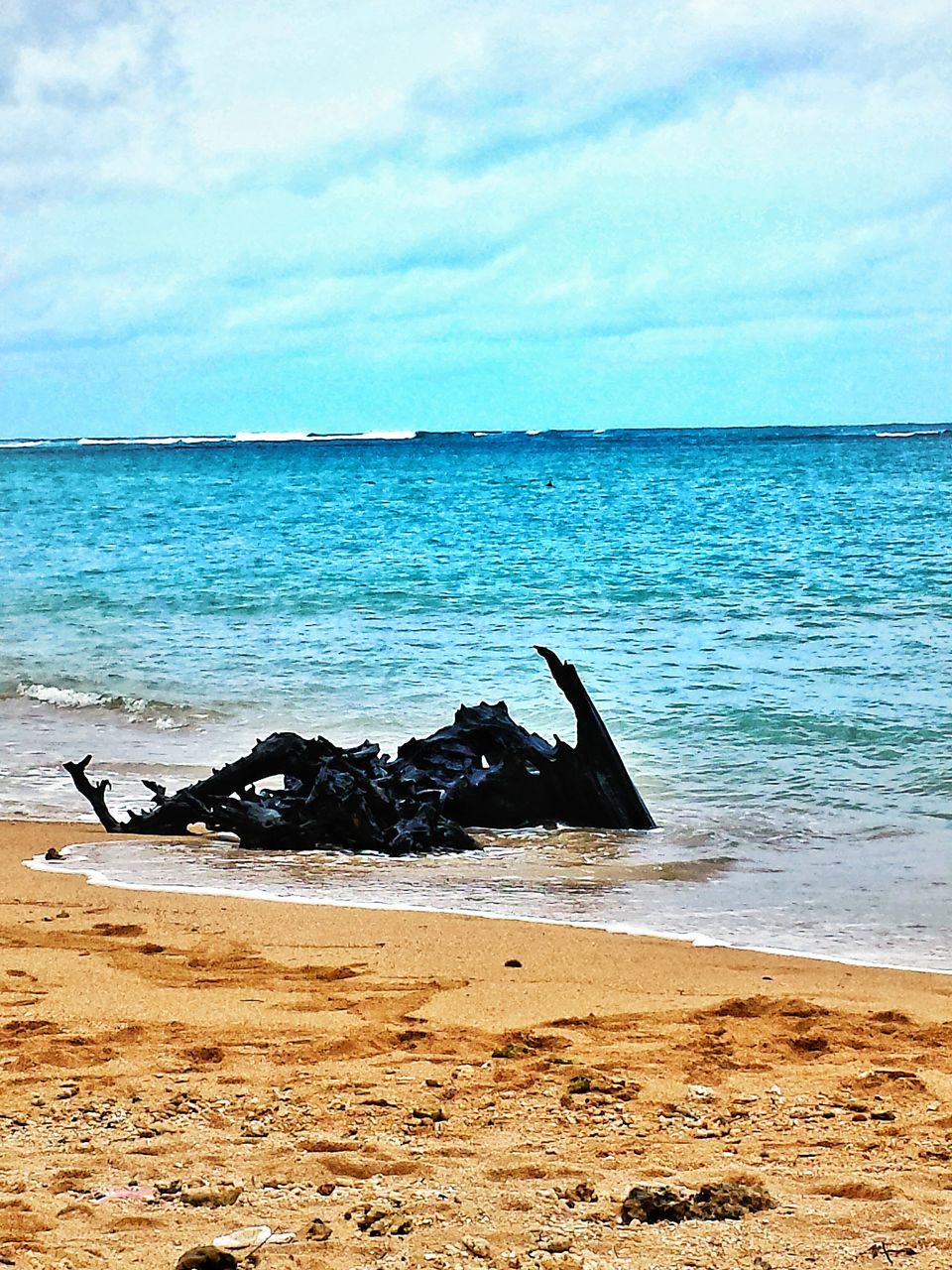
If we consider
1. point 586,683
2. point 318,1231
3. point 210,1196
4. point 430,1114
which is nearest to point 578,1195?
point 318,1231

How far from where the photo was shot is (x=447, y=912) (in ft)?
23.9

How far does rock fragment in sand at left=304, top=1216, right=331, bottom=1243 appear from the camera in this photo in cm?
325

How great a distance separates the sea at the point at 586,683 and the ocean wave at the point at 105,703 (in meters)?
0.05

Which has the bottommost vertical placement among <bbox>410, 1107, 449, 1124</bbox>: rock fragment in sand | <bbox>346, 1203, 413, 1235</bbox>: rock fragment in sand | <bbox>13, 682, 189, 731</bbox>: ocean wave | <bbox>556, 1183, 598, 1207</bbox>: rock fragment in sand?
<bbox>13, 682, 189, 731</bbox>: ocean wave

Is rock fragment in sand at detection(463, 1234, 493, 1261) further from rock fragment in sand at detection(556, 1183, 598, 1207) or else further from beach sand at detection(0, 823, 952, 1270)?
rock fragment in sand at detection(556, 1183, 598, 1207)

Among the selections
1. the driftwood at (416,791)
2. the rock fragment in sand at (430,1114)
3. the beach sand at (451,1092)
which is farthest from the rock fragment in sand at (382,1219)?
the driftwood at (416,791)

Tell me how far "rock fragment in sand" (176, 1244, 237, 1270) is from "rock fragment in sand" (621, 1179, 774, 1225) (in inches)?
34.7

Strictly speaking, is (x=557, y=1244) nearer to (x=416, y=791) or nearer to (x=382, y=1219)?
(x=382, y=1219)

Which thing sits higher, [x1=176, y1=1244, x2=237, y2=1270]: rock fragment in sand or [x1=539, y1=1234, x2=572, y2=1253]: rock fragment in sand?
[x1=176, y1=1244, x2=237, y2=1270]: rock fragment in sand

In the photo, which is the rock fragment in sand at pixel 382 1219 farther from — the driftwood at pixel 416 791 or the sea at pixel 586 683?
the driftwood at pixel 416 791

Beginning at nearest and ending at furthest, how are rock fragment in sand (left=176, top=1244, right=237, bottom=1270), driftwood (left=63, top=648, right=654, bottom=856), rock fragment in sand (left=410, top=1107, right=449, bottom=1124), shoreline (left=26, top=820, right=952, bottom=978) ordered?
rock fragment in sand (left=176, top=1244, right=237, bottom=1270) → rock fragment in sand (left=410, top=1107, right=449, bottom=1124) → shoreline (left=26, top=820, right=952, bottom=978) → driftwood (left=63, top=648, right=654, bottom=856)

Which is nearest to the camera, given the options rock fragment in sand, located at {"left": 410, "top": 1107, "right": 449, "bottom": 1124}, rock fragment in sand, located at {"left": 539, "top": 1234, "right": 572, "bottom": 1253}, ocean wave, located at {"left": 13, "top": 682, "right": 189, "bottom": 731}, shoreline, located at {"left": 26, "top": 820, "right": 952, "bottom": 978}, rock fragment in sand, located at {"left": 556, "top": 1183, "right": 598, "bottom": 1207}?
rock fragment in sand, located at {"left": 539, "top": 1234, "right": 572, "bottom": 1253}

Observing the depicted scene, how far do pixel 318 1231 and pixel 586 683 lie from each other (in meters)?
11.4

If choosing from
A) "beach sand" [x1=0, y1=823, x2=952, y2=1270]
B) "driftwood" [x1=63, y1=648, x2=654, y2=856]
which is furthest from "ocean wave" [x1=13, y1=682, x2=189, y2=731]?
"beach sand" [x1=0, y1=823, x2=952, y2=1270]
